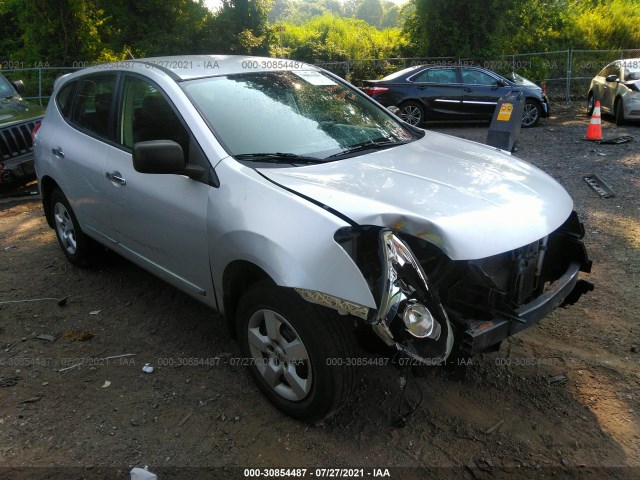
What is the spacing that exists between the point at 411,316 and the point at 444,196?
69 cm

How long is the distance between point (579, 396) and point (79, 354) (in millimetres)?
3136

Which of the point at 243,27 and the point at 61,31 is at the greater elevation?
the point at 61,31

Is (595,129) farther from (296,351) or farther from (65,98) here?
(296,351)

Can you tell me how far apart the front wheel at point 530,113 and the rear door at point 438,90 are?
1490 millimetres

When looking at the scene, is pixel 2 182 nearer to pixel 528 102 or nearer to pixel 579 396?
pixel 579 396

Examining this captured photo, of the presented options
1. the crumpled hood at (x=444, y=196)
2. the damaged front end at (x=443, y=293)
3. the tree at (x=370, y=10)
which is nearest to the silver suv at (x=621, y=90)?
the crumpled hood at (x=444, y=196)

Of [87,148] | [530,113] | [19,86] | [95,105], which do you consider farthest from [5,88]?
[530,113]

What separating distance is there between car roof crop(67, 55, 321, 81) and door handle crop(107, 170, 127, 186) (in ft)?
2.47

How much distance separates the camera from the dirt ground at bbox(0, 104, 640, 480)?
8.73 ft

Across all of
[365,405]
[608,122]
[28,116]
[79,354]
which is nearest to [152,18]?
[28,116]

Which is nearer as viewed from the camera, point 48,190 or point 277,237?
point 277,237

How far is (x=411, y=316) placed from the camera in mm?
2371

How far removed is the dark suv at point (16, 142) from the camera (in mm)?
7219

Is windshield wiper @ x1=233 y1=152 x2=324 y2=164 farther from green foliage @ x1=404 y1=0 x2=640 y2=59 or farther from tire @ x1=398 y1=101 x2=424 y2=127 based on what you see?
green foliage @ x1=404 y1=0 x2=640 y2=59
